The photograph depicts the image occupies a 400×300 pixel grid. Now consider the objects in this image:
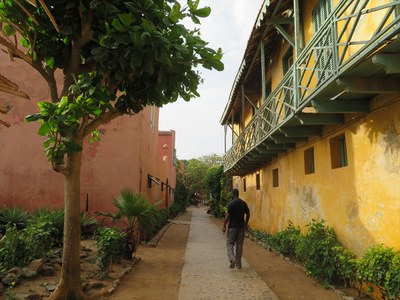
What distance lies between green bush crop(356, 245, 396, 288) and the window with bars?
276cm

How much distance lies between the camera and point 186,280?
708cm

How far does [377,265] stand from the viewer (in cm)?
508

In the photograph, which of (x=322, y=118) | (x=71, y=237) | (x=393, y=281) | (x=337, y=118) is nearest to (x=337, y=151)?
(x=337, y=118)

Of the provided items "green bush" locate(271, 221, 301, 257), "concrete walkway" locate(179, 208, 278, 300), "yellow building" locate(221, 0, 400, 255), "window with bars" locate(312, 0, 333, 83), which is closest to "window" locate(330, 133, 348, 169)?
"yellow building" locate(221, 0, 400, 255)

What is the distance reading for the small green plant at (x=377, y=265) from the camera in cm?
496

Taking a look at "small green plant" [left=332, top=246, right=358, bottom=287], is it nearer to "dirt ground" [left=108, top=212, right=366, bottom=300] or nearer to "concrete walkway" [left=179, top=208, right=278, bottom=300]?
"dirt ground" [left=108, top=212, right=366, bottom=300]

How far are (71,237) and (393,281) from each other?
4.73 metres

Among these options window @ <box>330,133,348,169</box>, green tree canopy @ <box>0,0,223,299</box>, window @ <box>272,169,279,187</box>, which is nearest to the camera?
green tree canopy @ <box>0,0,223,299</box>

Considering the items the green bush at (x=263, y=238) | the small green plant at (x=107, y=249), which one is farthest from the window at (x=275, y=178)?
the small green plant at (x=107, y=249)

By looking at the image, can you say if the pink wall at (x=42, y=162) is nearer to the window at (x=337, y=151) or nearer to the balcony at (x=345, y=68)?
the balcony at (x=345, y=68)

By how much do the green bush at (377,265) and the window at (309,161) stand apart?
4.04m

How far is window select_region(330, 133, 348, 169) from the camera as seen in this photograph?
25.0 ft

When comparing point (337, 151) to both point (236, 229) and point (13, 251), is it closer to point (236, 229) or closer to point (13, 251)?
point (236, 229)

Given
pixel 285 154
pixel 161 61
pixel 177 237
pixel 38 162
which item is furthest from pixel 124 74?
pixel 177 237
